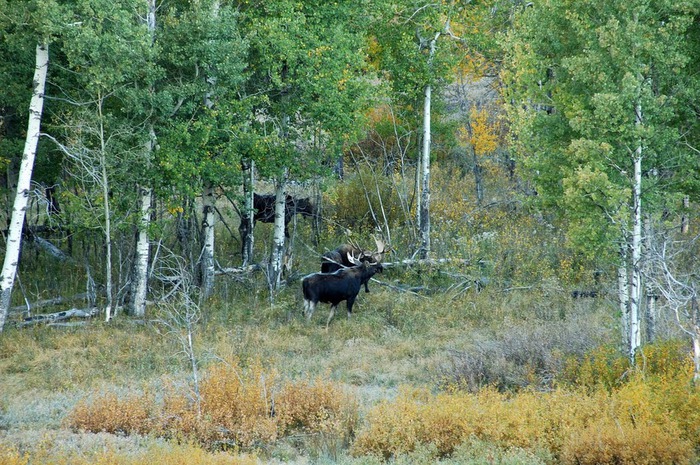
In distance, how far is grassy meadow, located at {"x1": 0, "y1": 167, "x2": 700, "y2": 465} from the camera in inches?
430

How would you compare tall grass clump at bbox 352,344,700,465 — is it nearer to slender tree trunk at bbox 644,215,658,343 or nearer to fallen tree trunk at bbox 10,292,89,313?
slender tree trunk at bbox 644,215,658,343

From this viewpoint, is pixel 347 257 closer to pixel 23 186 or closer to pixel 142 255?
pixel 142 255

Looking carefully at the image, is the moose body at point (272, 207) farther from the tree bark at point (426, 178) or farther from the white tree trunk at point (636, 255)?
the white tree trunk at point (636, 255)

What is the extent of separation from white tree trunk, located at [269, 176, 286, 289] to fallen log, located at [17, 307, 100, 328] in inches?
164

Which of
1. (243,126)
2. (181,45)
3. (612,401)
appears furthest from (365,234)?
(612,401)

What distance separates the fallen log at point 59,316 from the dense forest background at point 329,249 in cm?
8

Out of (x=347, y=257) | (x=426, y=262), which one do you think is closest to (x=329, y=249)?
(x=347, y=257)

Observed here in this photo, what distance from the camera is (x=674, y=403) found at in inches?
453

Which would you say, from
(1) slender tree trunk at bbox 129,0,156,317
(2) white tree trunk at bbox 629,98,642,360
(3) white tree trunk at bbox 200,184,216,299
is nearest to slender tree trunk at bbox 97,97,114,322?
(1) slender tree trunk at bbox 129,0,156,317

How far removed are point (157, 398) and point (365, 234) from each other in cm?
1097

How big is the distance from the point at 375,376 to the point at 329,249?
8096 mm

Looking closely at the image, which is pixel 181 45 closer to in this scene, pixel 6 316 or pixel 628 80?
pixel 6 316

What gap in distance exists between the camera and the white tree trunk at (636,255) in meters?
13.2

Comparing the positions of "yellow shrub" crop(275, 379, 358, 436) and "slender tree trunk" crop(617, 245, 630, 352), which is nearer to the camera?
"yellow shrub" crop(275, 379, 358, 436)
